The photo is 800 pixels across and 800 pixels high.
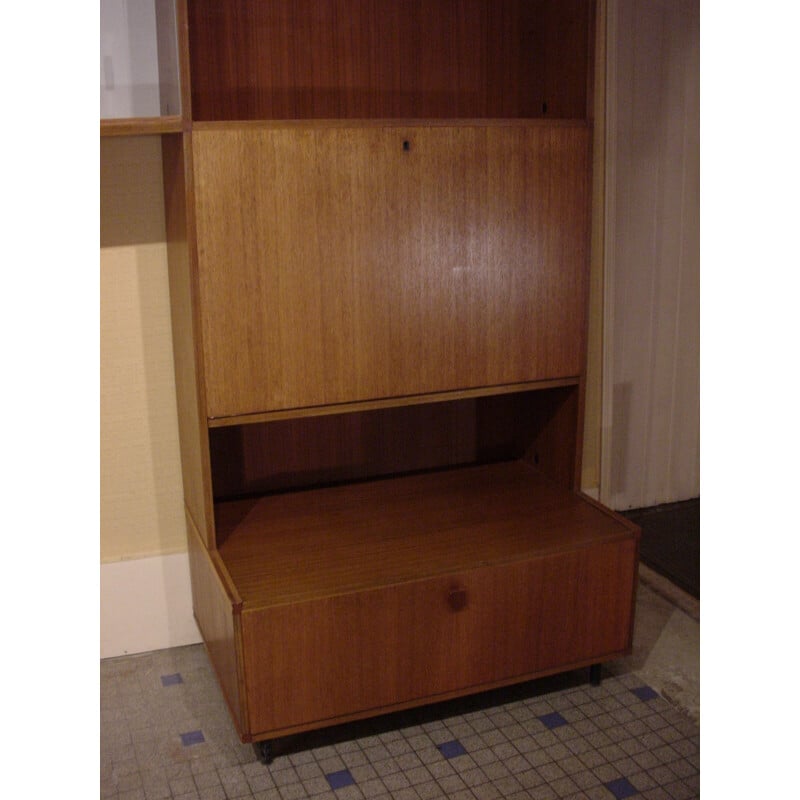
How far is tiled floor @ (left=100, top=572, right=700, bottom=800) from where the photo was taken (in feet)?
6.33

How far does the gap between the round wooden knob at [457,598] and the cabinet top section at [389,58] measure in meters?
1.19

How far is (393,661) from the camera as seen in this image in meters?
2.00

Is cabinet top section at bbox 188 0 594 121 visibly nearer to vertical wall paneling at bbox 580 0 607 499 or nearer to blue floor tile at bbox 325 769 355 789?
vertical wall paneling at bbox 580 0 607 499

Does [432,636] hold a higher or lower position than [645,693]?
higher

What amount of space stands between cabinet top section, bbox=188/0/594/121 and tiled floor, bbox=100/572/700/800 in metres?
1.44

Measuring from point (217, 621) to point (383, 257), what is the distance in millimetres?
919

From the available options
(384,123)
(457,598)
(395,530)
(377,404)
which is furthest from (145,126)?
(457,598)

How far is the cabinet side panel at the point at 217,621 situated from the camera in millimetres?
1903

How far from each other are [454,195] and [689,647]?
4.55 ft

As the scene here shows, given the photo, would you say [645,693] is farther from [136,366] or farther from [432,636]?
[136,366]

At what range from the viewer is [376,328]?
207 centimetres
